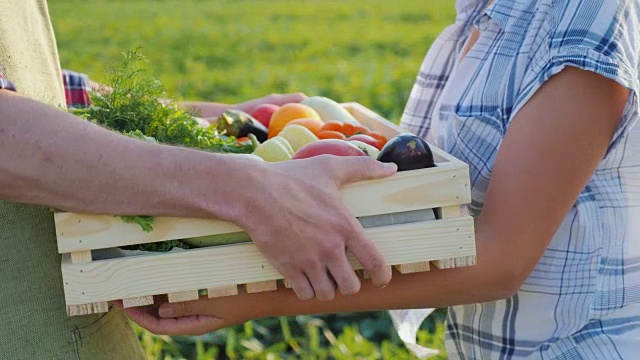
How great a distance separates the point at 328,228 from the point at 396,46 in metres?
10.8

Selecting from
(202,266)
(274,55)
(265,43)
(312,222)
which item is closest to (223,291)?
(202,266)

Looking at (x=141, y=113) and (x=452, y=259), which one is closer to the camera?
(x=452, y=259)

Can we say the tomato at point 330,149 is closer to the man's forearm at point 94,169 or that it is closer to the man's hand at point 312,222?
the man's hand at point 312,222

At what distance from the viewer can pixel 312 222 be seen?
69.2 inches

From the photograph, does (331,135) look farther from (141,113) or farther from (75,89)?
(75,89)

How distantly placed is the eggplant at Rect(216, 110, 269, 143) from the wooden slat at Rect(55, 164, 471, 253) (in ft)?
2.52

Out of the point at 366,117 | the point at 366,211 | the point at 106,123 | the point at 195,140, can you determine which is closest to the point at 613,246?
the point at 366,211

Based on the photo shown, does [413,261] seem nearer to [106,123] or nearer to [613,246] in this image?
[613,246]

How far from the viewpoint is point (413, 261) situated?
185 cm

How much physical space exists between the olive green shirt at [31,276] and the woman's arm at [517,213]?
0.57ft

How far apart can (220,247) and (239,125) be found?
0.81 m

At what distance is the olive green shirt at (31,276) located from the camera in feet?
6.29

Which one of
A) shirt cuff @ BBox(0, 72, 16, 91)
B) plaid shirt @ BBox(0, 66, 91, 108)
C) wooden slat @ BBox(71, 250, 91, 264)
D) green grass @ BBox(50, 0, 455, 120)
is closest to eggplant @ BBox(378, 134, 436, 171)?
wooden slat @ BBox(71, 250, 91, 264)

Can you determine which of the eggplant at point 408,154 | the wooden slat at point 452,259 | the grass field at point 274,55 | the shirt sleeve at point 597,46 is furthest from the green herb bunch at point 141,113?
the grass field at point 274,55
